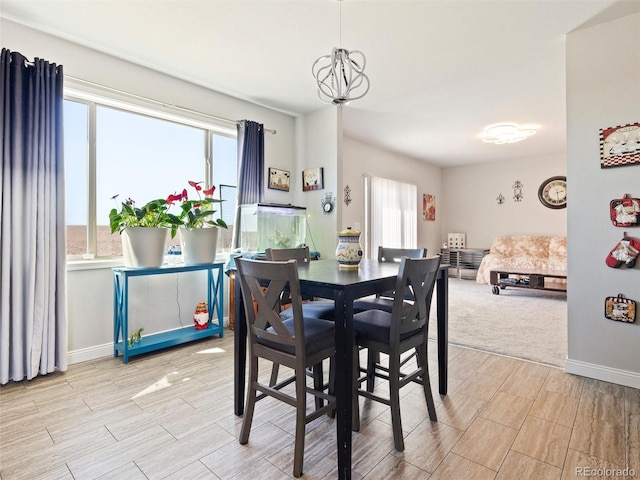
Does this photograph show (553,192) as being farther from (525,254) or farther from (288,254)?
(288,254)

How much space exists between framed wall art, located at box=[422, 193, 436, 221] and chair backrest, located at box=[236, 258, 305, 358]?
626 centimetres

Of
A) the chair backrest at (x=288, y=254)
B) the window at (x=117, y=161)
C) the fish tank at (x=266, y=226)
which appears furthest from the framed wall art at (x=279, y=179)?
the chair backrest at (x=288, y=254)

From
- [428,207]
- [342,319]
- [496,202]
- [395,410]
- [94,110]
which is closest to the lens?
[342,319]

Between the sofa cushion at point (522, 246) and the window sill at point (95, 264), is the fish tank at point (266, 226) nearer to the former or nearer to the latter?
the window sill at point (95, 264)

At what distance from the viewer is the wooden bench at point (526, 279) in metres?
5.00

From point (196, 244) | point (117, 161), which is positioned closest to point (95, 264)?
point (196, 244)

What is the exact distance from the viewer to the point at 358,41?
8.48 ft

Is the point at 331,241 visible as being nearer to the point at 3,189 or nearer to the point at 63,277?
the point at 63,277

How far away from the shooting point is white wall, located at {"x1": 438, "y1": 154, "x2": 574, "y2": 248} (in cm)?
658

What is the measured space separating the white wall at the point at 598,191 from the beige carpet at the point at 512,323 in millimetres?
353

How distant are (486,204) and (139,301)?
6.91 meters

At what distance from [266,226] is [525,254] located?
5.33 m

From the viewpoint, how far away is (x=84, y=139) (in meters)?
2.76

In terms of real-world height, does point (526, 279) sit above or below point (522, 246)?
below
